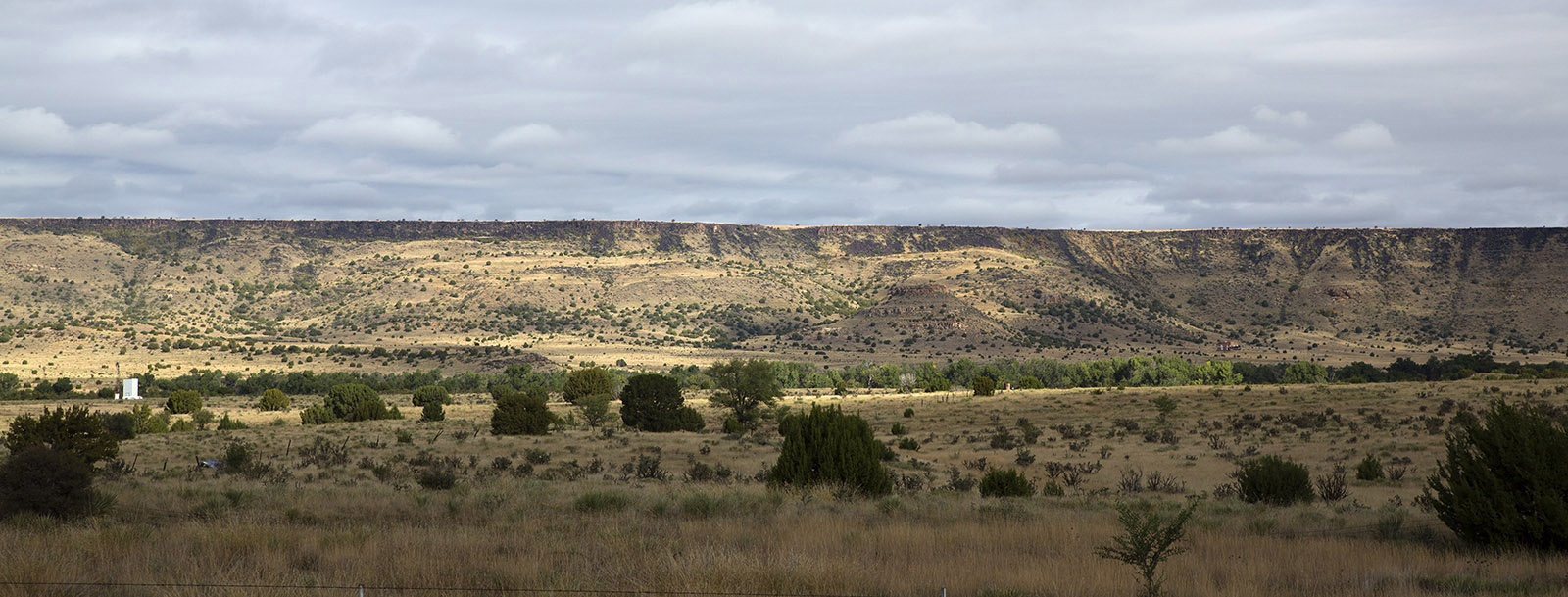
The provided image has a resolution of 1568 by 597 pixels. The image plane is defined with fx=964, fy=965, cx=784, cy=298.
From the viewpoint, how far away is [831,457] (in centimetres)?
1798

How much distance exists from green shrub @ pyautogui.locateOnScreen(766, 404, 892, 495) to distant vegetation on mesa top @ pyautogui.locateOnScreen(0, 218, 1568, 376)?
265 feet

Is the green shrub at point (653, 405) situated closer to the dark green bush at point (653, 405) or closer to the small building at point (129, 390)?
the dark green bush at point (653, 405)

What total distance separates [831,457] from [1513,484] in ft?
33.7

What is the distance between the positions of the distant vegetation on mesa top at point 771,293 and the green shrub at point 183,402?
40253mm

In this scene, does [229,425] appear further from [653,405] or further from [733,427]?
[733,427]

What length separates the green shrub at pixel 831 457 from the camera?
17859 millimetres

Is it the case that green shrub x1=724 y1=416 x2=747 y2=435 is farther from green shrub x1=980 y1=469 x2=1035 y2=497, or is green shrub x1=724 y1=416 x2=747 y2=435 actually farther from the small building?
the small building

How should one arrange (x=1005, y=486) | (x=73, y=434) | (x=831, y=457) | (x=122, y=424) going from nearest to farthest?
(x=831, y=457), (x=1005, y=486), (x=73, y=434), (x=122, y=424)

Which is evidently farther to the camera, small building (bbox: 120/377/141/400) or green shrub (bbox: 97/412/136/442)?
small building (bbox: 120/377/141/400)

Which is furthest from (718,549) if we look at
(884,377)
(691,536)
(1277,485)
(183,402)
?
(884,377)

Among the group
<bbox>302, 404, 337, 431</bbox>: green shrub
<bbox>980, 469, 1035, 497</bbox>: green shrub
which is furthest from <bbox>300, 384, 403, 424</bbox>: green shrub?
<bbox>980, 469, 1035, 497</bbox>: green shrub

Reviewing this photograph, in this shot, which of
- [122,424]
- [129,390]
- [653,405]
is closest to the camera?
[122,424]

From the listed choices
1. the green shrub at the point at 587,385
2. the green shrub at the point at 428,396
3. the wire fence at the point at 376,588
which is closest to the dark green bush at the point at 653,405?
the green shrub at the point at 587,385

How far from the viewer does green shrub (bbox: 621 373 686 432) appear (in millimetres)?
43500
